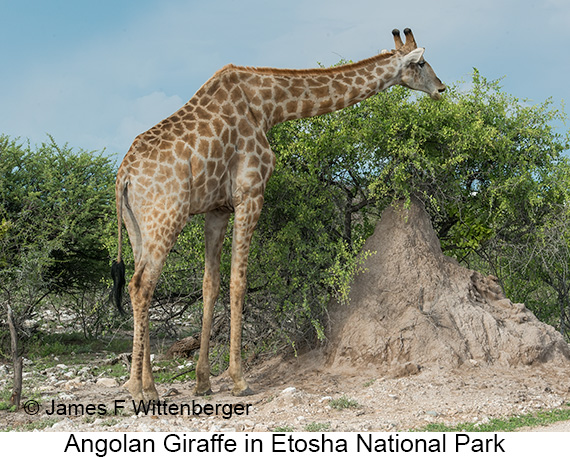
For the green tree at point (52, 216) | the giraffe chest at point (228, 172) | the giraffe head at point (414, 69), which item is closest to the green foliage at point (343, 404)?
the giraffe chest at point (228, 172)

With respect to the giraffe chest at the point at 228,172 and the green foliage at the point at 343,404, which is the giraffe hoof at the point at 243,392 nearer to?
the green foliage at the point at 343,404

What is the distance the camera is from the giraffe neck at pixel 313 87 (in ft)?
28.7

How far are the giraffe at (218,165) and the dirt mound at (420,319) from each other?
1829 millimetres

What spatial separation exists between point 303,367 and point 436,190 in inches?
146

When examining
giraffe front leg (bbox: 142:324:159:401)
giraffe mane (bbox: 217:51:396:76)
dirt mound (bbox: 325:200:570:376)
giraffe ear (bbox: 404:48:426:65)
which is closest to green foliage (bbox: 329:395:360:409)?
dirt mound (bbox: 325:200:570:376)

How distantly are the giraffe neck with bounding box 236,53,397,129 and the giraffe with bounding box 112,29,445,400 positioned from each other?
0.01m

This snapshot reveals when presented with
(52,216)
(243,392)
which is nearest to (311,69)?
(243,392)

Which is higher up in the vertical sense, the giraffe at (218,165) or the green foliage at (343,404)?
the giraffe at (218,165)

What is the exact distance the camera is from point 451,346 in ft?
29.4

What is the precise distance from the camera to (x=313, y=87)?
8914 mm

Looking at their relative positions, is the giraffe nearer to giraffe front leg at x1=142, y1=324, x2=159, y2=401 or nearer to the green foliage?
giraffe front leg at x1=142, y1=324, x2=159, y2=401
